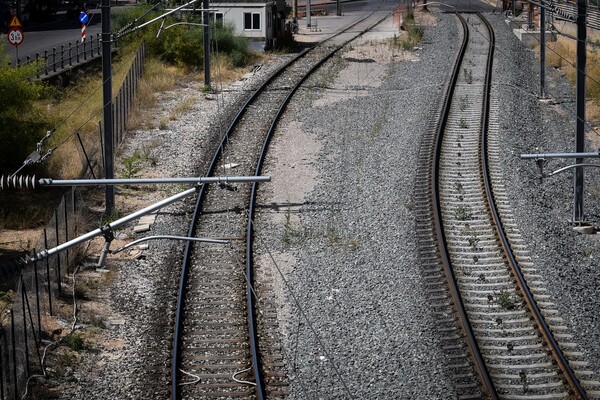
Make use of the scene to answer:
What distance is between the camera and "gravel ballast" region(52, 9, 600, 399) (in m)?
12.7

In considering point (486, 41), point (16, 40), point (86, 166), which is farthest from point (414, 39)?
point (86, 166)

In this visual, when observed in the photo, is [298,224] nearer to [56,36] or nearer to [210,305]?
[210,305]

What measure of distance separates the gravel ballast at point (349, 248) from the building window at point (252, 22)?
9.96 metres

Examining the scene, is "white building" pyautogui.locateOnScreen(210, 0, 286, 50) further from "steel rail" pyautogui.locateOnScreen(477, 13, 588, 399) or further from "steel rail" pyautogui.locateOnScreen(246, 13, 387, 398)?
"steel rail" pyautogui.locateOnScreen(477, 13, 588, 399)

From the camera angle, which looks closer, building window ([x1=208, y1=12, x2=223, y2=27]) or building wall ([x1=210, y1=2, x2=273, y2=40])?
building window ([x1=208, y1=12, x2=223, y2=27])

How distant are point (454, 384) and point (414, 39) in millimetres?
30841

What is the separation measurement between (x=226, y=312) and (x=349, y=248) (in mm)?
3034

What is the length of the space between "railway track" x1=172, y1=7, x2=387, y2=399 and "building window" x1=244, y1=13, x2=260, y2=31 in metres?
17.0

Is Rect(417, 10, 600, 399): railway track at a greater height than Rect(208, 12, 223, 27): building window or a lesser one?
lesser

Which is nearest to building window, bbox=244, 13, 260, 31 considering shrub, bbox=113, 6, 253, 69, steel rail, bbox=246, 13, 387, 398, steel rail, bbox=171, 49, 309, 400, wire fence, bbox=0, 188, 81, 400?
shrub, bbox=113, 6, 253, 69

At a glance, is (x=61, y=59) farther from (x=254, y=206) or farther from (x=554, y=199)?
(x=554, y=199)

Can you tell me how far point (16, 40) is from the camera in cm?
3278

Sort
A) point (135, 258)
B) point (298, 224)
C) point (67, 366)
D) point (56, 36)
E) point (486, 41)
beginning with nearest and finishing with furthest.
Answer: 1. point (67, 366)
2. point (135, 258)
3. point (298, 224)
4. point (486, 41)
5. point (56, 36)

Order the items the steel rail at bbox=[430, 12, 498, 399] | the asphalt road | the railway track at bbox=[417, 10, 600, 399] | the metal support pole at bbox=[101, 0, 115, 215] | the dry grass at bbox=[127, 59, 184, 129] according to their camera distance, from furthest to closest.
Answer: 1. the asphalt road
2. the dry grass at bbox=[127, 59, 184, 129]
3. the metal support pole at bbox=[101, 0, 115, 215]
4. the railway track at bbox=[417, 10, 600, 399]
5. the steel rail at bbox=[430, 12, 498, 399]
